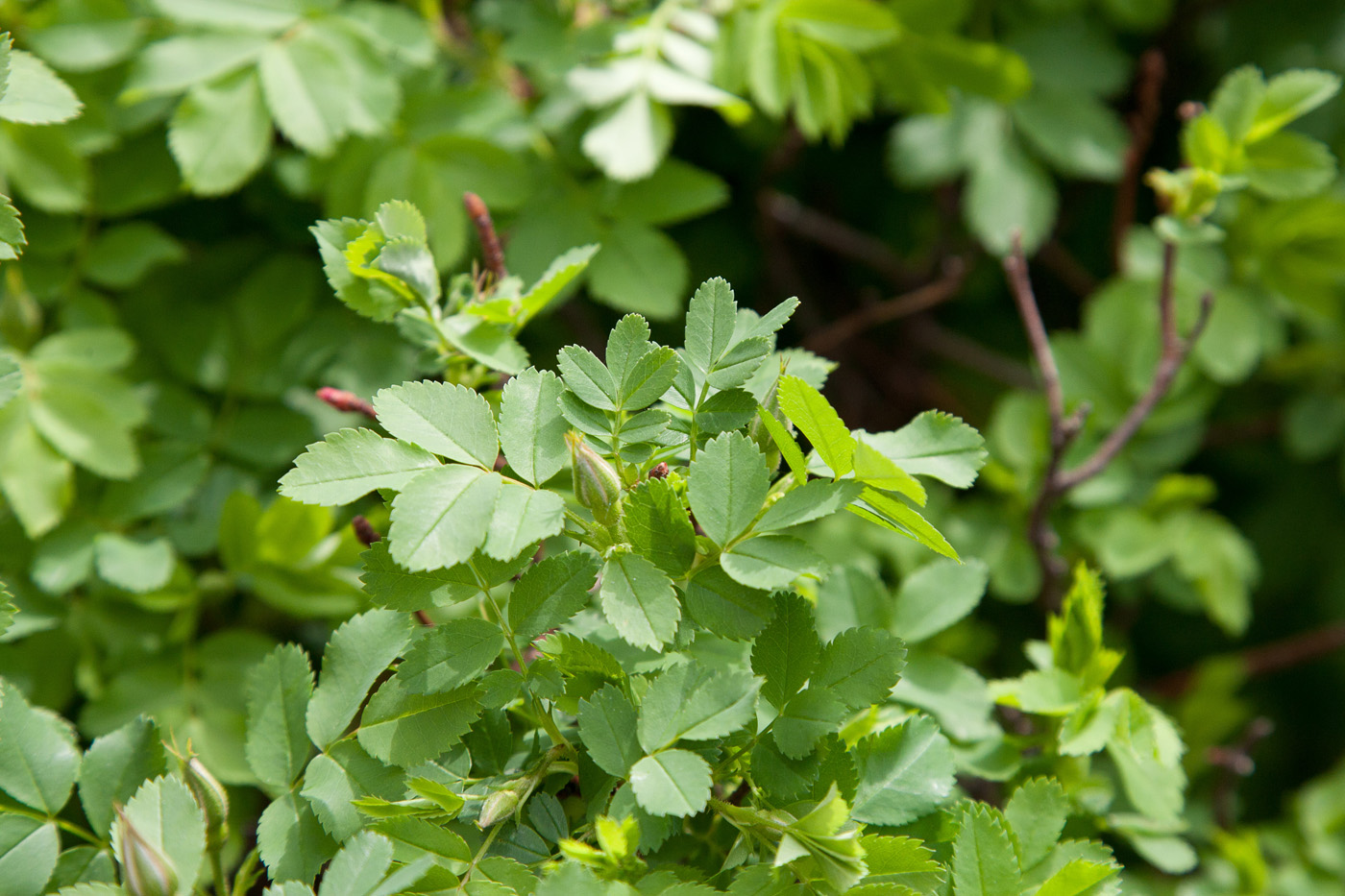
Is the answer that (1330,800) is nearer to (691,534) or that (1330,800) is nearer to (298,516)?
(691,534)

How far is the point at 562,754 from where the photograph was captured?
63cm

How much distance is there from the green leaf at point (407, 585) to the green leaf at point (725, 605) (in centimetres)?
14

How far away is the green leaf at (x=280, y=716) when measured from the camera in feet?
2.18

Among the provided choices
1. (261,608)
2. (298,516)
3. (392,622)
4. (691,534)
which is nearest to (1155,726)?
(691,534)

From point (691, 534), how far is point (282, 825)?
331 millimetres

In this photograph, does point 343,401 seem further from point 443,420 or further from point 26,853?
point 26,853

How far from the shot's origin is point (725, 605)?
596 mm

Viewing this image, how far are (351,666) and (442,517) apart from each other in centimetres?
17

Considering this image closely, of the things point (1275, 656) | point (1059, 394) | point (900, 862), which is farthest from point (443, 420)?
point (1275, 656)

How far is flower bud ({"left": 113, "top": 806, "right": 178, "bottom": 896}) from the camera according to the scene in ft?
1.87

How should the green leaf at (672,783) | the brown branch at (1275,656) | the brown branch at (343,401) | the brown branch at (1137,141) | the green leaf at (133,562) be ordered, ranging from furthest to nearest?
the brown branch at (1275,656)
the brown branch at (1137,141)
the green leaf at (133,562)
the brown branch at (343,401)
the green leaf at (672,783)

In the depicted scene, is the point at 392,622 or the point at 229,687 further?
the point at 229,687

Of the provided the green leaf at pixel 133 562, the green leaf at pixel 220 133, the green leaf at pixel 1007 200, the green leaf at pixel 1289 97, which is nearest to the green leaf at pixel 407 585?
the green leaf at pixel 133 562

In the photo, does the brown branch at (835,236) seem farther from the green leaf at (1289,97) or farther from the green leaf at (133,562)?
the green leaf at (133,562)
